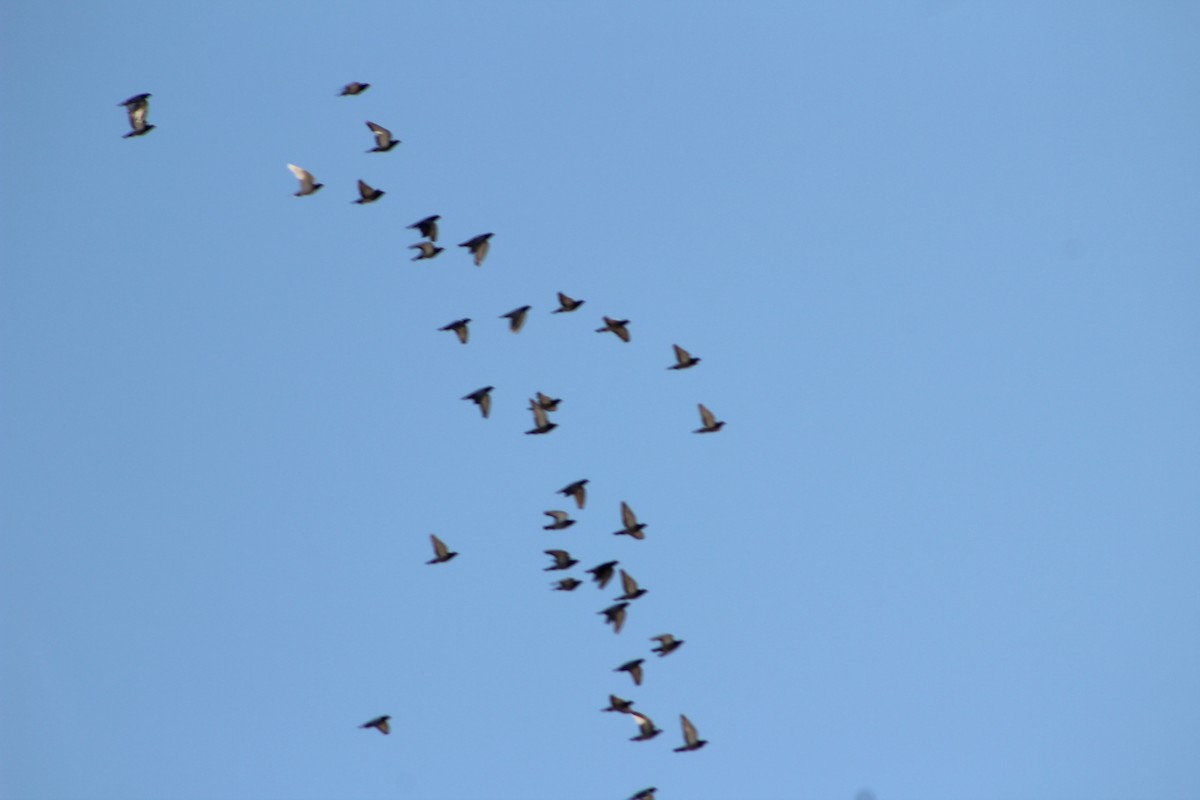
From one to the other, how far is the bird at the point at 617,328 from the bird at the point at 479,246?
345cm

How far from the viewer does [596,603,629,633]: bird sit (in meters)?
70.6

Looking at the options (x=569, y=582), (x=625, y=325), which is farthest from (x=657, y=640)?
(x=625, y=325)

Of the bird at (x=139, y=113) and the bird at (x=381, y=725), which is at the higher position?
the bird at (x=139, y=113)

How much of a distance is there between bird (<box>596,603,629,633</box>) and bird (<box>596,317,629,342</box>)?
22.4 feet

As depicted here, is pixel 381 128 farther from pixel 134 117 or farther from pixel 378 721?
Result: pixel 378 721

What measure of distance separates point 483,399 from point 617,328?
3.83 m

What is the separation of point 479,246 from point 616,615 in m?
9.88

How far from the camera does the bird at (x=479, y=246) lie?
237ft

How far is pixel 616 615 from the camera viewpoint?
233 ft

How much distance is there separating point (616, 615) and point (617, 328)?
732 cm

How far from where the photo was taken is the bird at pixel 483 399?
237 ft

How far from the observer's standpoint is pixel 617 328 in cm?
7256

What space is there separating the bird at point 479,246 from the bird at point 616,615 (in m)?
9.25

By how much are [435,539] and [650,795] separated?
28.0ft
